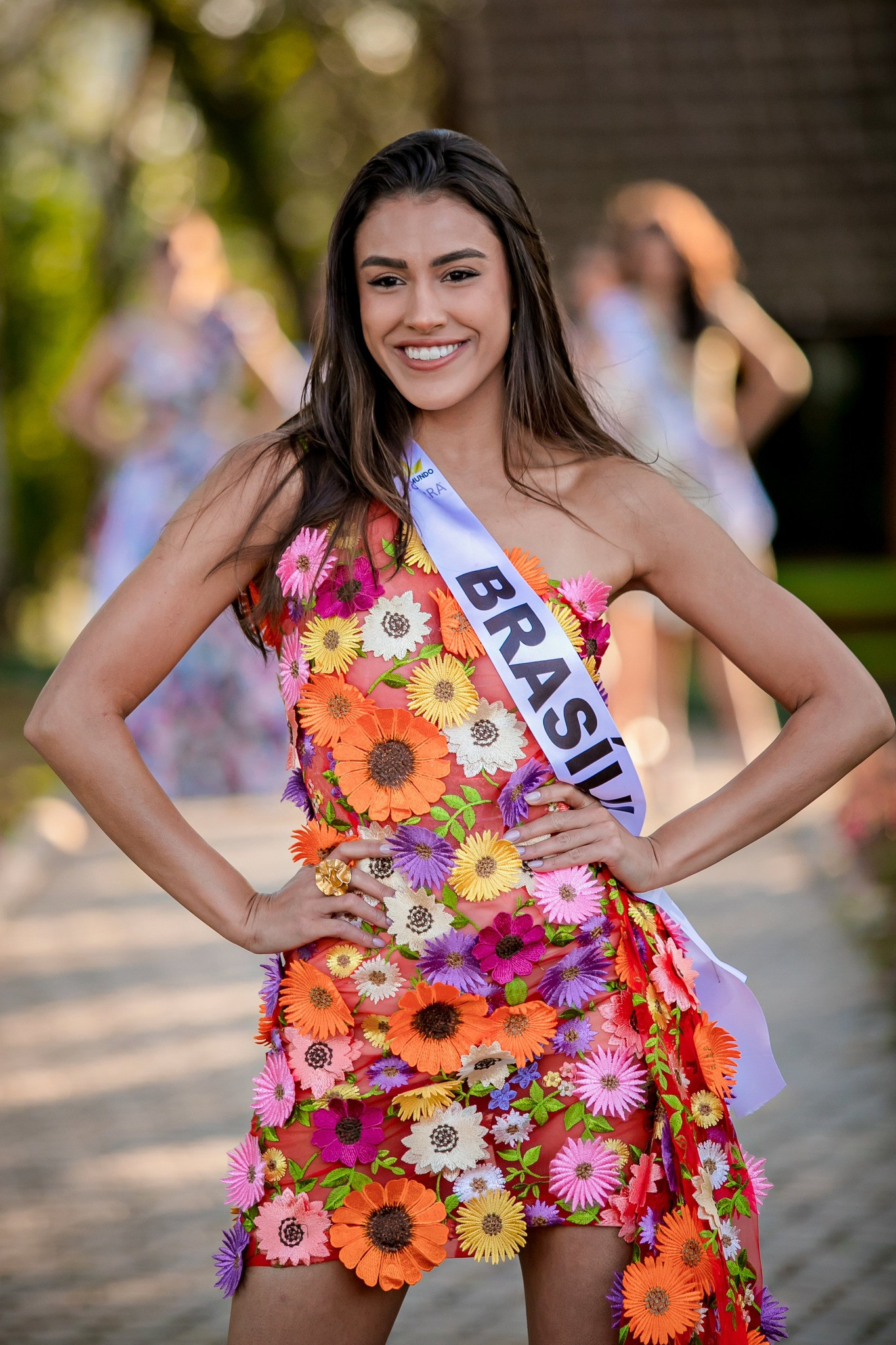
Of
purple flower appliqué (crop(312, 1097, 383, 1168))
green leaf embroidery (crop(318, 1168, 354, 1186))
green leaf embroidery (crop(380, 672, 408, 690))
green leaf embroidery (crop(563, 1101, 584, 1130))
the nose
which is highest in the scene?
the nose

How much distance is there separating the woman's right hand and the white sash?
0.86ft

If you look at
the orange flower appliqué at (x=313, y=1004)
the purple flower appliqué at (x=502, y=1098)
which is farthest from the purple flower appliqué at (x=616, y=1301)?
the orange flower appliqué at (x=313, y=1004)

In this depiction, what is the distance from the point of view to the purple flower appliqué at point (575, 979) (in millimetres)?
2121

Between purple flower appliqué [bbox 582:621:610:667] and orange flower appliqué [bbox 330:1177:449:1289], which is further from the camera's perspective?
purple flower appliqué [bbox 582:621:610:667]

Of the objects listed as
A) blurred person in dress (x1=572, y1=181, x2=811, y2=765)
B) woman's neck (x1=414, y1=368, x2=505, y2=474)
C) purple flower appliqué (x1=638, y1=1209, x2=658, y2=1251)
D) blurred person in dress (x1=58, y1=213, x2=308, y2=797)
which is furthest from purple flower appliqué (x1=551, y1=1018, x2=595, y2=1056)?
blurred person in dress (x1=58, y1=213, x2=308, y2=797)

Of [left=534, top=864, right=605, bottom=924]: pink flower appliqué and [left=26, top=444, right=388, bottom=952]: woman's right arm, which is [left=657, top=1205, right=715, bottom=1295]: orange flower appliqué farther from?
[left=26, top=444, right=388, bottom=952]: woman's right arm

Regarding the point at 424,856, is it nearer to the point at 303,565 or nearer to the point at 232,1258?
the point at 303,565

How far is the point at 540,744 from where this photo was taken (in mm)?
2154

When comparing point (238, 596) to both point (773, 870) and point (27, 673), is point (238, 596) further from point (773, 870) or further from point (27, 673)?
point (27, 673)

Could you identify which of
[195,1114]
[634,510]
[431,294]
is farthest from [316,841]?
[195,1114]

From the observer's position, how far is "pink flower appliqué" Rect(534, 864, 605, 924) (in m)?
2.13

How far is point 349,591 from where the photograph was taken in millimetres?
2145

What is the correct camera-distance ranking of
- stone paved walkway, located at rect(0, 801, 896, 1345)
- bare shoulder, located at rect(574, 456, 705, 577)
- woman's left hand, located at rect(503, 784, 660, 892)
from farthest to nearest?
stone paved walkway, located at rect(0, 801, 896, 1345) → bare shoulder, located at rect(574, 456, 705, 577) → woman's left hand, located at rect(503, 784, 660, 892)

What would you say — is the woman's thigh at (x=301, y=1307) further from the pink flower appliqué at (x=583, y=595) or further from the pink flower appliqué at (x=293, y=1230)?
the pink flower appliqué at (x=583, y=595)
